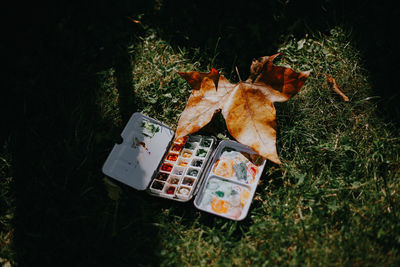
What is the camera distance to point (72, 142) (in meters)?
2.26

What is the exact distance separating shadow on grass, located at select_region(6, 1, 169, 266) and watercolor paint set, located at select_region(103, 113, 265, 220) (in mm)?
147

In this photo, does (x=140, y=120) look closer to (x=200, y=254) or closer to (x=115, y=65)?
(x=115, y=65)

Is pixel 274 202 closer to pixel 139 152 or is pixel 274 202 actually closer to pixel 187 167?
pixel 187 167

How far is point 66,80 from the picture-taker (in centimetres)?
245

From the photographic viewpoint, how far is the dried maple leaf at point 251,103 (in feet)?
6.08

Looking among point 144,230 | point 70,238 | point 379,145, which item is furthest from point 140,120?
point 379,145

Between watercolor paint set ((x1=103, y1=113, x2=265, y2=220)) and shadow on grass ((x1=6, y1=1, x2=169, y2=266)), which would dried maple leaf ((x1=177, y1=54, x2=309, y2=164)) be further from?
shadow on grass ((x1=6, y1=1, x2=169, y2=266))

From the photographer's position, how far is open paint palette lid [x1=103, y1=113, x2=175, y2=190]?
202 centimetres

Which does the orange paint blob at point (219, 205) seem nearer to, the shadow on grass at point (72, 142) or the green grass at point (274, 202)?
the green grass at point (274, 202)

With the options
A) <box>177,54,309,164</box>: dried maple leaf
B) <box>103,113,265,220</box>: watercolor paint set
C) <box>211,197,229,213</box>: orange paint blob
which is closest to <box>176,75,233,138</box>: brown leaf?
<box>177,54,309,164</box>: dried maple leaf

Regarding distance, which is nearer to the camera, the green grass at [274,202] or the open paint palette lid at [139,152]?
the green grass at [274,202]

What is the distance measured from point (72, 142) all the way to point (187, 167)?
0.83m

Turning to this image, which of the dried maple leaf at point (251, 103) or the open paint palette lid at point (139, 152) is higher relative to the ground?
the dried maple leaf at point (251, 103)

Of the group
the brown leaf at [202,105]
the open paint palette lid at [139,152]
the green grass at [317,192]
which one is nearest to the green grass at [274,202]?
the green grass at [317,192]
